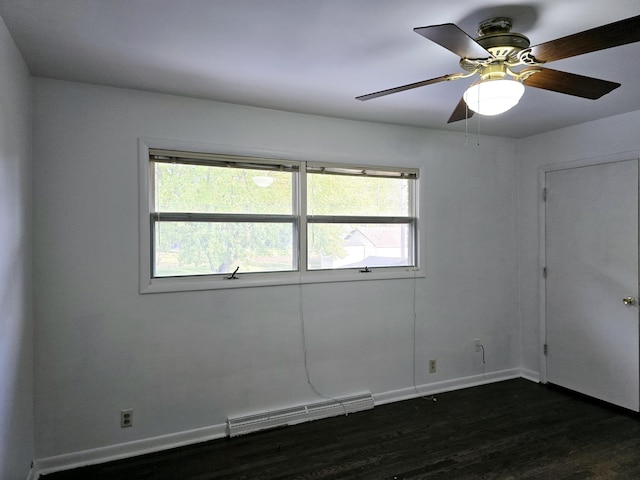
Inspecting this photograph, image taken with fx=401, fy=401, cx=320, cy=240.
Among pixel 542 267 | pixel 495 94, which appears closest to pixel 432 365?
pixel 542 267

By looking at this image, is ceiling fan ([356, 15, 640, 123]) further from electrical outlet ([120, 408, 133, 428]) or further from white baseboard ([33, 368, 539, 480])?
electrical outlet ([120, 408, 133, 428])

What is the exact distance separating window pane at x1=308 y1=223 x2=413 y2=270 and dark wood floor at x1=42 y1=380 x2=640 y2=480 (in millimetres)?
1282

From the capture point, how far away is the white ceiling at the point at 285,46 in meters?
1.74

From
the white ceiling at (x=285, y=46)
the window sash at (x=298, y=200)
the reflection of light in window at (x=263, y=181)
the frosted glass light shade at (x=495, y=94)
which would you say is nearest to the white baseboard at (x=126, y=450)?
the window sash at (x=298, y=200)

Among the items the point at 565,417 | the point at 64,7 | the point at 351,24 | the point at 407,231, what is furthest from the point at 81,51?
the point at 565,417

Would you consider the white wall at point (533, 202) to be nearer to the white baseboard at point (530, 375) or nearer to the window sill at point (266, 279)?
the white baseboard at point (530, 375)

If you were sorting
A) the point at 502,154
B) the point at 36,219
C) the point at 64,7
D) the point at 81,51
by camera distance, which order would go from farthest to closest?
the point at 502,154 → the point at 36,219 → the point at 81,51 → the point at 64,7

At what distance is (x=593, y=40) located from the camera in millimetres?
1520

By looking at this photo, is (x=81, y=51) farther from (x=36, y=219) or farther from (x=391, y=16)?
(x=391, y=16)

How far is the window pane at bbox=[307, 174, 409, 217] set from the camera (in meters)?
3.41

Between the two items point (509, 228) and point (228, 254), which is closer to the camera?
point (228, 254)

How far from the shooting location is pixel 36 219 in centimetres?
251

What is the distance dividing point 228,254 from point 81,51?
158 cm

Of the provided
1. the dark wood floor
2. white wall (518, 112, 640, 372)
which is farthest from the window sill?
white wall (518, 112, 640, 372)
